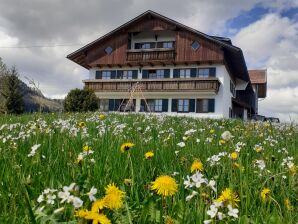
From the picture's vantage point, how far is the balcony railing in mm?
37344

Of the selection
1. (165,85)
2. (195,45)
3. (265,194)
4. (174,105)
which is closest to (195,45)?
(195,45)

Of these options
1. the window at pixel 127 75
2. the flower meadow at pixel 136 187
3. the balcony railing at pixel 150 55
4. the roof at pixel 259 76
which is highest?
the roof at pixel 259 76

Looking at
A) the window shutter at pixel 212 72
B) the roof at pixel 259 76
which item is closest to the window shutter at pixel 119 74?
the window shutter at pixel 212 72

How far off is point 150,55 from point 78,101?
13520 millimetres

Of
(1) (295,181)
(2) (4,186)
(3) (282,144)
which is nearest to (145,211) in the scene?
(2) (4,186)

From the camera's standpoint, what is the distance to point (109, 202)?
135 cm

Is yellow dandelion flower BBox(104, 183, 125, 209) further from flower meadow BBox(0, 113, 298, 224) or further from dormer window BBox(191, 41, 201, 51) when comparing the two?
dormer window BBox(191, 41, 201, 51)

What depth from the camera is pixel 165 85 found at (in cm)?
3600

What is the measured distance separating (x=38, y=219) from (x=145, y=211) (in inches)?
19.0

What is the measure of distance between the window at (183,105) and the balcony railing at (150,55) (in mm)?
4451

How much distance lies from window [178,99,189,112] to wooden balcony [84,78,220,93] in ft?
6.63

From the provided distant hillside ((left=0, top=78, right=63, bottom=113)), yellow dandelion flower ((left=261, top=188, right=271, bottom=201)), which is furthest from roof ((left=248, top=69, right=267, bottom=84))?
yellow dandelion flower ((left=261, top=188, right=271, bottom=201))

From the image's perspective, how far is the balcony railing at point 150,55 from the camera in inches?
1470

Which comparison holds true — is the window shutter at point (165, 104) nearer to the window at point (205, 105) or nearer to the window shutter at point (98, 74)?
the window at point (205, 105)
